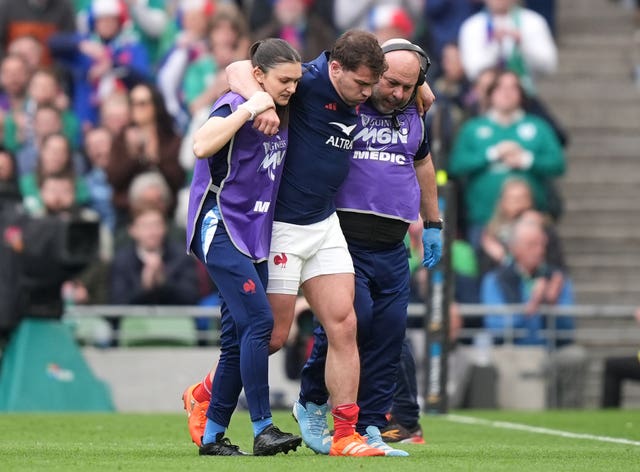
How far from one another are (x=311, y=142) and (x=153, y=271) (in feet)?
25.2

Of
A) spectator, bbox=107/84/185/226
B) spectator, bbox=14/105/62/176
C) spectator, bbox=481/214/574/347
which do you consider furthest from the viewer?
spectator, bbox=14/105/62/176

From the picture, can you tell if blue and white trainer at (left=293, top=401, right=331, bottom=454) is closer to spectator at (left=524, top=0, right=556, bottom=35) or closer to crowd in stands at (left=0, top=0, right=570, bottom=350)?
crowd in stands at (left=0, top=0, right=570, bottom=350)

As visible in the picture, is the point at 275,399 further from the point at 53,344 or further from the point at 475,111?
the point at 475,111

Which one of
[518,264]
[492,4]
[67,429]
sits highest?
[492,4]

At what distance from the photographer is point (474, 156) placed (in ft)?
60.5

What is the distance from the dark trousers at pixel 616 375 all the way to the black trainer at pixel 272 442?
7.64m

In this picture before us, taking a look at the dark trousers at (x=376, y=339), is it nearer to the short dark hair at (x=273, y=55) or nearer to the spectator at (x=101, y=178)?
the short dark hair at (x=273, y=55)

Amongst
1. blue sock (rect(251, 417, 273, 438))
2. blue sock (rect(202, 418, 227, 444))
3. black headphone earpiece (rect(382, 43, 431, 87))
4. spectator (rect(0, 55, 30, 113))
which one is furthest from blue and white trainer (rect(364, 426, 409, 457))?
spectator (rect(0, 55, 30, 113))

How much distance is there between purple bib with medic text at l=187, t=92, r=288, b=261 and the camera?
372 inches

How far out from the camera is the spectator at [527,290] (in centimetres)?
1738

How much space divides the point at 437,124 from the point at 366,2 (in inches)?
203

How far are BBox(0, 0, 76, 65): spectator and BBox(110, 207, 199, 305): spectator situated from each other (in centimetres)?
386

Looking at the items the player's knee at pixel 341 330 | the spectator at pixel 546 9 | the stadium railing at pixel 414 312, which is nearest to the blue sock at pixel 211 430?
the player's knee at pixel 341 330

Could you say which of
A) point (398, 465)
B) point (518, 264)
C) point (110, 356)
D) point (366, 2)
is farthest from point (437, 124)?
point (398, 465)
